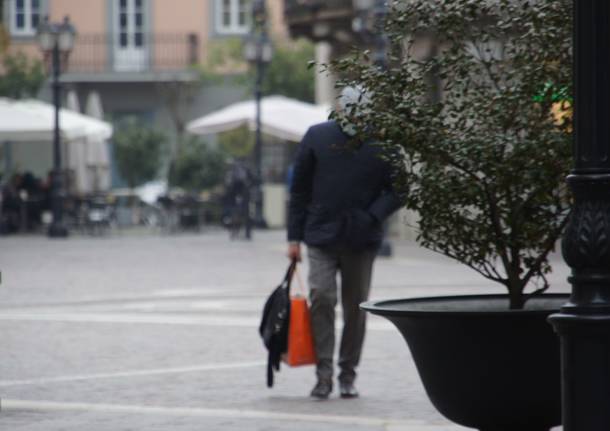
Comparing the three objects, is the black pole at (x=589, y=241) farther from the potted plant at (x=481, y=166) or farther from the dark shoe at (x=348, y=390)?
the dark shoe at (x=348, y=390)

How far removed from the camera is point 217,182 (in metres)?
40.2

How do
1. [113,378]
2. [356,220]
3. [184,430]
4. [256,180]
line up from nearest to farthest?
[184,430] < [356,220] < [113,378] < [256,180]

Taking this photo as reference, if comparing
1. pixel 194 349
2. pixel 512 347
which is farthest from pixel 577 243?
pixel 194 349

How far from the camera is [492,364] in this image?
21.2 feet

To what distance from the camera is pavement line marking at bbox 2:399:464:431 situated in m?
8.46

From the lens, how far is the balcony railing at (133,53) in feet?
163

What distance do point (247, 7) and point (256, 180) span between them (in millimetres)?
14914

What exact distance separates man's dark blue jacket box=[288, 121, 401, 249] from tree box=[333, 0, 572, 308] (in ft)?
7.87

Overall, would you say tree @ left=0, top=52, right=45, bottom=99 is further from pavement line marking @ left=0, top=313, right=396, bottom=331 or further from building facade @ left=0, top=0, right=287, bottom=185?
pavement line marking @ left=0, top=313, right=396, bottom=331

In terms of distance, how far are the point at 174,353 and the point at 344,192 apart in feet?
9.26

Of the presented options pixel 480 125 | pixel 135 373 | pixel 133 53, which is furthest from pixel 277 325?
pixel 133 53

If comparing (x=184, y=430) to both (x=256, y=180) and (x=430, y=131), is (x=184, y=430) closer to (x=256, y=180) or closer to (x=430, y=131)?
(x=430, y=131)

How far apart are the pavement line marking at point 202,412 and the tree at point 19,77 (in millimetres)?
38149

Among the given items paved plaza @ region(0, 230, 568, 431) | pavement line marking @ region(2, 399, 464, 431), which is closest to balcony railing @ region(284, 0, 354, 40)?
paved plaza @ region(0, 230, 568, 431)
